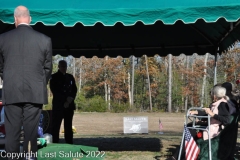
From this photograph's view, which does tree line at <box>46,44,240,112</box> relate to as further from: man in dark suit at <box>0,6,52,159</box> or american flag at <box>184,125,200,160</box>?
man in dark suit at <box>0,6,52,159</box>

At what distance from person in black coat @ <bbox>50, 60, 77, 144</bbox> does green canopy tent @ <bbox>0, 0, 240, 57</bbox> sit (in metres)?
0.93

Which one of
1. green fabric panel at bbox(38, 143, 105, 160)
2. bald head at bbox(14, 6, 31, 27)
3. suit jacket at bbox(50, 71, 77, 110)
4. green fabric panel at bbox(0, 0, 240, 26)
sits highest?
green fabric panel at bbox(0, 0, 240, 26)

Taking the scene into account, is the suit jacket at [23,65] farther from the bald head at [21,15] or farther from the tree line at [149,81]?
the tree line at [149,81]

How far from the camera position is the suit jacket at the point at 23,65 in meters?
4.30

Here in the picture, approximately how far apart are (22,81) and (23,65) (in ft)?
0.50

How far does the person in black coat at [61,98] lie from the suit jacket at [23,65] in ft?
12.6

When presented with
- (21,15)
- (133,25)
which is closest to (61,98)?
(133,25)

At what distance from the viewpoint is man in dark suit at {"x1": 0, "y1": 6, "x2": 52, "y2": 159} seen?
430 centimetres

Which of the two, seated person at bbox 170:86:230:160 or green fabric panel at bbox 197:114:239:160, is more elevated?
seated person at bbox 170:86:230:160

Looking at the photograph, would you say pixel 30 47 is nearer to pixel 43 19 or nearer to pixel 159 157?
pixel 43 19

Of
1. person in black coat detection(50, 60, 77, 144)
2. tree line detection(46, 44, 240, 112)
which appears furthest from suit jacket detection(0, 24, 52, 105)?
tree line detection(46, 44, 240, 112)

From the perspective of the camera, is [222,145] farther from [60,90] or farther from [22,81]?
[60,90]

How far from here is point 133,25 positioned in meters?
8.03

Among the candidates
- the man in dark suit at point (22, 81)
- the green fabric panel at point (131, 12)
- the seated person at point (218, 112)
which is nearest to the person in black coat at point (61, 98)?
the green fabric panel at point (131, 12)
